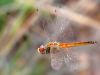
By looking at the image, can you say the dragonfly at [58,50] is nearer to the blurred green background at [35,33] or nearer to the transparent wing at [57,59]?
the transparent wing at [57,59]

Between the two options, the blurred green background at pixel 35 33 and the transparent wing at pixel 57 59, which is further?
the blurred green background at pixel 35 33

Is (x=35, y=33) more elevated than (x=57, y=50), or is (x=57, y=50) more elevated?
(x=35, y=33)

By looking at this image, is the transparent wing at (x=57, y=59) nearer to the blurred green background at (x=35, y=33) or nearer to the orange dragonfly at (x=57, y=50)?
the orange dragonfly at (x=57, y=50)

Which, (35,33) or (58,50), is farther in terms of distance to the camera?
(35,33)

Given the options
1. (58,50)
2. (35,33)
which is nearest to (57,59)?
(58,50)

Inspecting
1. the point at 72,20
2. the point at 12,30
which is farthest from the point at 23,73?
the point at 72,20

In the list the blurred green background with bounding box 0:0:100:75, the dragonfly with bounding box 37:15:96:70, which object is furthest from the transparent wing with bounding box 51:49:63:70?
the blurred green background with bounding box 0:0:100:75

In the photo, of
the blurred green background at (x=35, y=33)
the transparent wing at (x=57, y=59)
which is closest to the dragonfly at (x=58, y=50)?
the transparent wing at (x=57, y=59)

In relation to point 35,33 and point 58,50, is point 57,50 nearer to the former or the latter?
point 58,50

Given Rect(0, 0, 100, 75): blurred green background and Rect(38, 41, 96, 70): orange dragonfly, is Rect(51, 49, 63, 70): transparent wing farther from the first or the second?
Rect(0, 0, 100, 75): blurred green background
